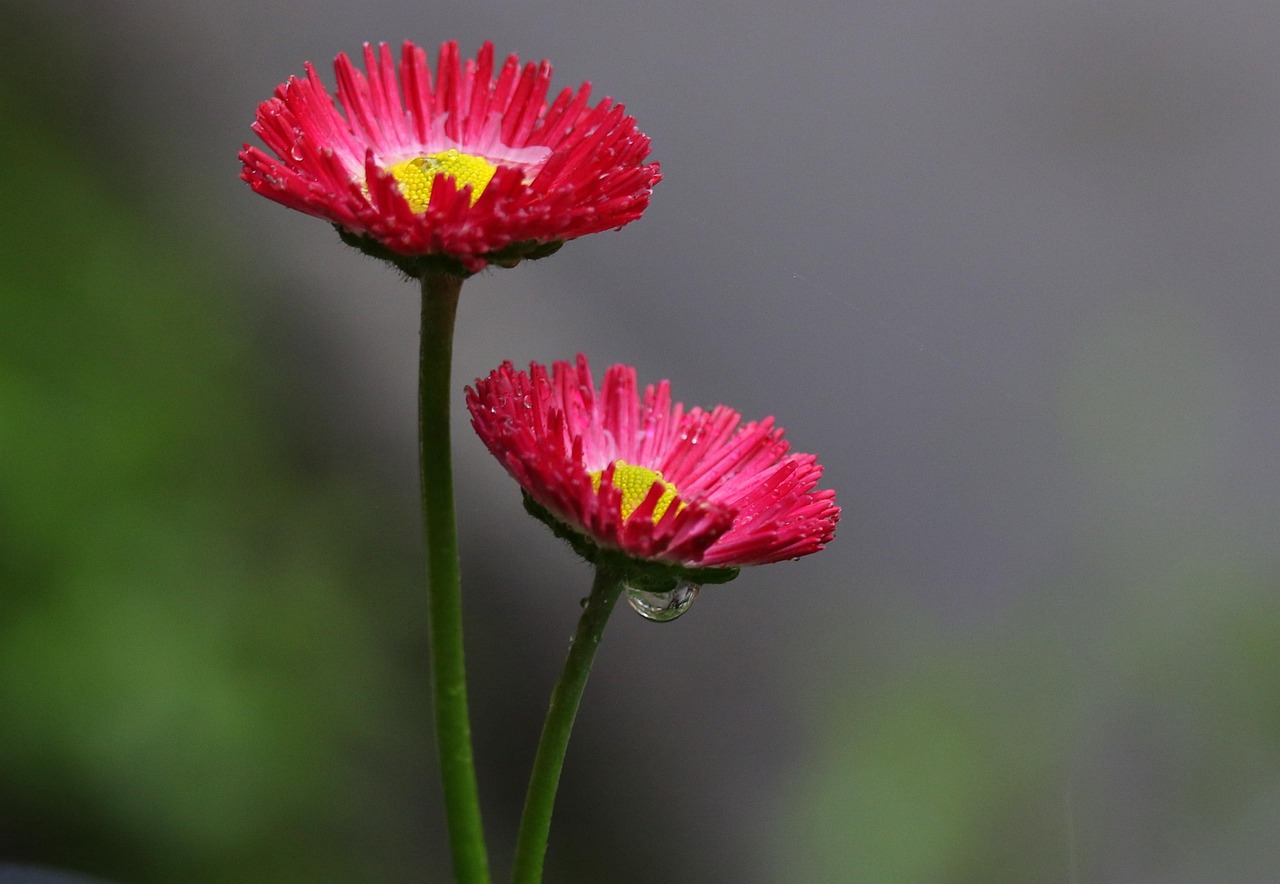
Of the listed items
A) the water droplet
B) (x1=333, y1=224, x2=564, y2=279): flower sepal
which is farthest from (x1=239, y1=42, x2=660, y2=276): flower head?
the water droplet

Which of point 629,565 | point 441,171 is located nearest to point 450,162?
point 441,171

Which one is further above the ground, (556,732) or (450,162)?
(450,162)

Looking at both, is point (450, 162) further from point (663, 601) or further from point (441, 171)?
point (663, 601)

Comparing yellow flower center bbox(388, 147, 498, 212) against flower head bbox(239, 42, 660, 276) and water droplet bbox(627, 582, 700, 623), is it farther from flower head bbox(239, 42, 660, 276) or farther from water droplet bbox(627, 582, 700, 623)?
water droplet bbox(627, 582, 700, 623)

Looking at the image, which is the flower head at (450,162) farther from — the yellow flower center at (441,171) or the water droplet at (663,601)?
the water droplet at (663,601)

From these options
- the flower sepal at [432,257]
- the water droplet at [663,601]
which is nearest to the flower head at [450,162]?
the flower sepal at [432,257]

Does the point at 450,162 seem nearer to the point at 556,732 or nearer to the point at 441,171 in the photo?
the point at 441,171
